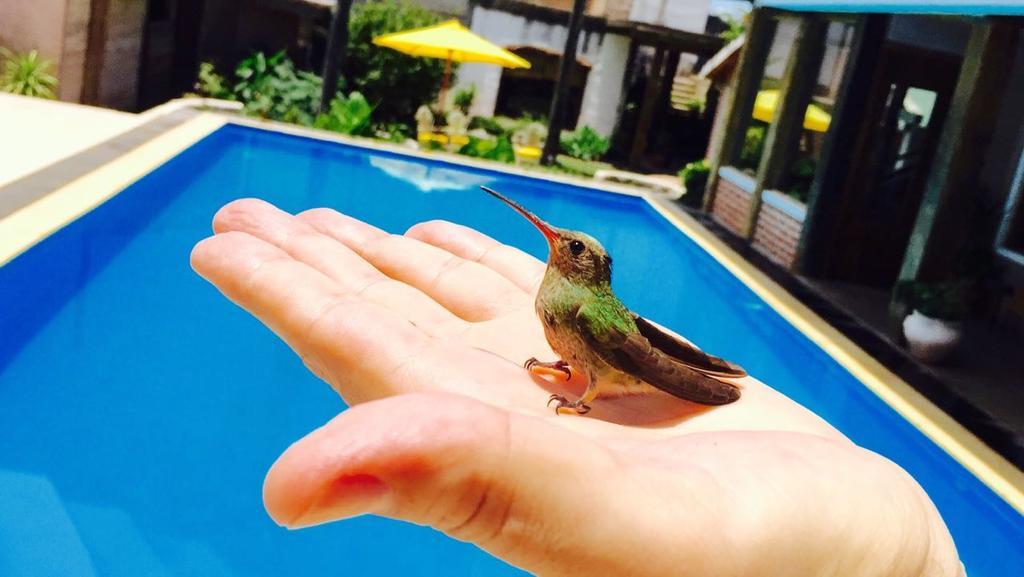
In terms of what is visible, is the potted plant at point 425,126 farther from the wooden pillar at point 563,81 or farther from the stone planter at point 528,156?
the wooden pillar at point 563,81

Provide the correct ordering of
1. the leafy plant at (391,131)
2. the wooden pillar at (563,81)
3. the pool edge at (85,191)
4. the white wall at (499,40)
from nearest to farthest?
1. the pool edge at (85,191)
2. the leafy plant at (391,131)
3. the wooden pillar at (563,81)
4. the white wall at (499,40)

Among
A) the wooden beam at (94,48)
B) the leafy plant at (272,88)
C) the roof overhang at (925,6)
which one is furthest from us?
the leafy plant at (272,88)

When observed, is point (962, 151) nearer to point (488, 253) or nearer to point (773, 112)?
point (773, 112)

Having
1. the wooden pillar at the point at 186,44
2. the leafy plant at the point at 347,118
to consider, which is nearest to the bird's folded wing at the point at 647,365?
the leafy plant at the point at 347,118

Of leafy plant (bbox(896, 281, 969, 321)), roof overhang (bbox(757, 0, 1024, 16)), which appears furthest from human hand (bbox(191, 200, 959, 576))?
leafy plant (bbox(896, 281, 969, 321))

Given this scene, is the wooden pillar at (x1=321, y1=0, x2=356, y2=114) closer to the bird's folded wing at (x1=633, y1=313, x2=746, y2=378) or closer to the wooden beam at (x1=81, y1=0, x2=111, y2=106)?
the wooden beam at (x1=81, y1=0, x2=111, y2=106)

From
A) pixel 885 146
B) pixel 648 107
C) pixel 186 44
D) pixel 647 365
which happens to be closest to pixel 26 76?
pixel 186 44
